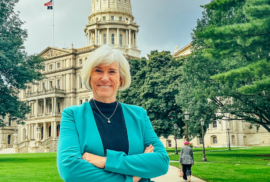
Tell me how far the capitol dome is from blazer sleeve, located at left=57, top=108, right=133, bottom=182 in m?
85.7

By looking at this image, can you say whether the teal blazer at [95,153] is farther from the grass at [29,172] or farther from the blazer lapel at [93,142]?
the grass at [29,172]

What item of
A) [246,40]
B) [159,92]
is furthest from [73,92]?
[246,40]

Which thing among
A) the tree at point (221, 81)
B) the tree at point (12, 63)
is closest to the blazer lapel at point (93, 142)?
the tree at point (221, 81)

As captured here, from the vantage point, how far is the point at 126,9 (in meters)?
87.6

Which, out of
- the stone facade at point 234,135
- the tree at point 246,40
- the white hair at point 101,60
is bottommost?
the stone facade at point 234,135

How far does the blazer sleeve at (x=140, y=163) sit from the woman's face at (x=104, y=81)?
22.3 inches

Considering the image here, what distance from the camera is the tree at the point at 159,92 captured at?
38.6 metres

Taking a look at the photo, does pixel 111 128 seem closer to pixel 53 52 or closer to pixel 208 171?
pixel 208 171

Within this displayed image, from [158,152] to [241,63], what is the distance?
2170cm

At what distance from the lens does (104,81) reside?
116 inches

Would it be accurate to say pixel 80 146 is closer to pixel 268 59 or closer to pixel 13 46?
pixel 268 59

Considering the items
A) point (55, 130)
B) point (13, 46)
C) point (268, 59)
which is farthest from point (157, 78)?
point (55, 130)

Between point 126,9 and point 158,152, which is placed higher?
point 126,9

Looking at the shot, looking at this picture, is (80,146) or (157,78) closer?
(80,146)
